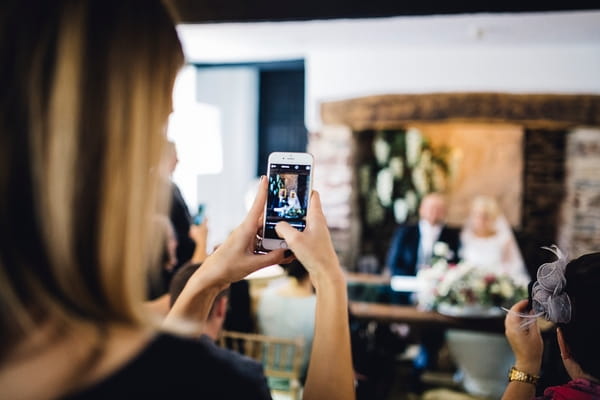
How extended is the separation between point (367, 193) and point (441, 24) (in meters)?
2.03

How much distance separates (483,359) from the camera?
356cm

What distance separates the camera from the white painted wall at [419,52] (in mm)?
4492

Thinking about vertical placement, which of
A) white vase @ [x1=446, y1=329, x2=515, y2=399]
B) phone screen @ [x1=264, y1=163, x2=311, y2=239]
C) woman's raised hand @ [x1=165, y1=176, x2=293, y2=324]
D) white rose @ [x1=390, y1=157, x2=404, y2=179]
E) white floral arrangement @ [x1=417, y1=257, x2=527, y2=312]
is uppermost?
white rose @ [x1=390, y1=157, x2=404, y2=179]

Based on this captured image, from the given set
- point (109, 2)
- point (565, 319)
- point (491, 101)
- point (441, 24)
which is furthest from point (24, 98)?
point (491, 101)

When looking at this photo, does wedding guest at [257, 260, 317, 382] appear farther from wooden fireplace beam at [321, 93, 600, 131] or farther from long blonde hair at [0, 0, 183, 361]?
wooden fireplace beam at [321, 93, 600, 131]

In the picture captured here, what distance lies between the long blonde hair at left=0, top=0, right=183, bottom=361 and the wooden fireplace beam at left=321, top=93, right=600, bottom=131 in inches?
186

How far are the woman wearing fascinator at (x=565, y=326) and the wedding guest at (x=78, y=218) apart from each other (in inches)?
29.7

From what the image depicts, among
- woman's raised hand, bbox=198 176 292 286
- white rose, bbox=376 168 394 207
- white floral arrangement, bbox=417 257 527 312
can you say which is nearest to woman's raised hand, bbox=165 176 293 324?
woman's raised hand, bbox=198 176 292 286

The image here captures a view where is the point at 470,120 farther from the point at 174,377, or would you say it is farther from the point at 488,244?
the point at 174,377

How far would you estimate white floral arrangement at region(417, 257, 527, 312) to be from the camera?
3174 millimetres

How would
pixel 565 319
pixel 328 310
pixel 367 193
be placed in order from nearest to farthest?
1. pixel 328 310
2. pixel 565 319
3. pixel 367 193

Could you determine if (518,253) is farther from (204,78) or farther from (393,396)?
(204,78)

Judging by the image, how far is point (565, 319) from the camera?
1082 millimetres

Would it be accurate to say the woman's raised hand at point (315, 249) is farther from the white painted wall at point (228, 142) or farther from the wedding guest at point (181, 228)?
the white painted wall at point (228, 142)
